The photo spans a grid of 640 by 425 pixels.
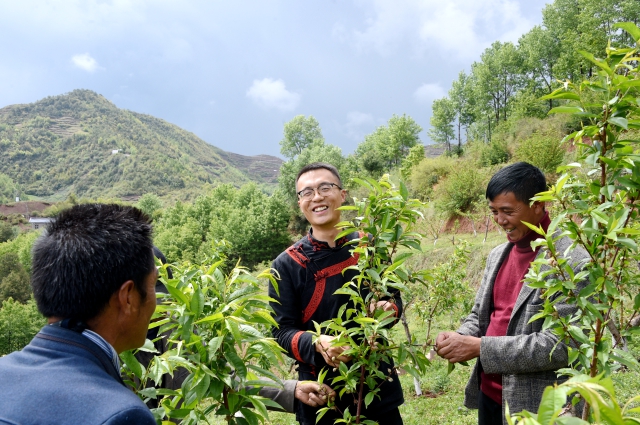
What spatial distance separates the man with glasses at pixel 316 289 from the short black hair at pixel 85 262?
3.90ft

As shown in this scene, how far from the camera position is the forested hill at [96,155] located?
13650 cm

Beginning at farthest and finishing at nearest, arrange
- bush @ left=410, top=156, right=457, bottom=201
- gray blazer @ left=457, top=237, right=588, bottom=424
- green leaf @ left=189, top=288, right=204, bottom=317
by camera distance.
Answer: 1. bush @ left=410, top=156, right=457, bottom=201
2. gray blazer @ left=457, top=237, right=588, bottom=424
3. green leaf @ left=189, top=288, right=204, bottom=317

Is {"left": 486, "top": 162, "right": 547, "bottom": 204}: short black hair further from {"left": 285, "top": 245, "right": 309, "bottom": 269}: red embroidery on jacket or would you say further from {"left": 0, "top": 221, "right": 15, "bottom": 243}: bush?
{"left": 0, "top": 221, "right": 15, "bottom": 243}: bush

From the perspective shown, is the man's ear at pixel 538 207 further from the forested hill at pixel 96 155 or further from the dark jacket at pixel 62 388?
the forested hill at pixel 96 155

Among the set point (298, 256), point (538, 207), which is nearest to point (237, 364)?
point (298, 256)

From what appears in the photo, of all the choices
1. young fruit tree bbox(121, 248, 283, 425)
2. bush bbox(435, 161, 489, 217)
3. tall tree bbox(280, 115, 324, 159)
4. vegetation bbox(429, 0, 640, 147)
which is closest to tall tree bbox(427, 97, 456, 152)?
vegetation bbox(429, 0, 640, 147)

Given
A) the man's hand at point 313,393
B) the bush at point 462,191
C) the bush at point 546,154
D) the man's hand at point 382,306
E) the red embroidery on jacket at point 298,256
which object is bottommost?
the man's hand at point 313,393

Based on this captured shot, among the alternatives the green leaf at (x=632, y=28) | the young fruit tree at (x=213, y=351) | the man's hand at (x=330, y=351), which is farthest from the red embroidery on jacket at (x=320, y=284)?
the green leaf at (x=632, y=28)

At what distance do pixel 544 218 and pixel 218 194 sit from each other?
5414cm

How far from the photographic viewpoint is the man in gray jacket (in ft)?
7.68

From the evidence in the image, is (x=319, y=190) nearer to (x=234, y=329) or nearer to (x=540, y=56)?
(x=234, y=329)

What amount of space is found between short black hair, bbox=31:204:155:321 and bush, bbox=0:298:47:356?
4256cm

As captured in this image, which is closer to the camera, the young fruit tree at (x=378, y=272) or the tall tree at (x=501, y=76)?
the young fruit tree at (x=378, y=272)

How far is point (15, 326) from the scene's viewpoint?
37.3 m
